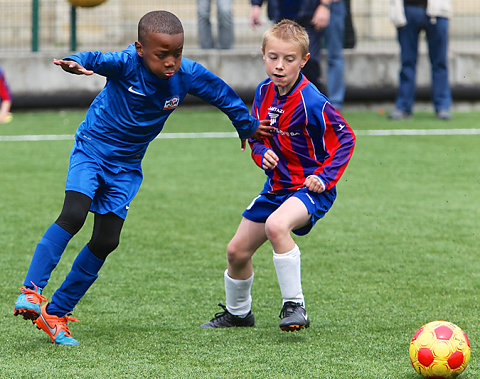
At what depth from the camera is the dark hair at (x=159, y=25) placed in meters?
4.15

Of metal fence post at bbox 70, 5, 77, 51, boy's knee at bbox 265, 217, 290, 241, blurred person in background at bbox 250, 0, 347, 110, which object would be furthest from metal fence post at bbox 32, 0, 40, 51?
boy's knee at bbox 265, 217, 290, 241

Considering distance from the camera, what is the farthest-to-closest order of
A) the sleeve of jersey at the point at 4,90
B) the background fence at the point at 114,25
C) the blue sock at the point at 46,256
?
the background fence at the point at 114,25 < the sleeve of jersey at the point at 4,90 < the blue sock at the point at 46,256

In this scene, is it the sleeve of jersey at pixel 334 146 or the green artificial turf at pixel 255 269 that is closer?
the green artificial turf at pixel 255 269

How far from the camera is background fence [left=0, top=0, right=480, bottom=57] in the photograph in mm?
13727

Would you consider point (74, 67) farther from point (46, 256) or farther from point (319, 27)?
point (319, 27)

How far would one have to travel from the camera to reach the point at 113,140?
4.38 m

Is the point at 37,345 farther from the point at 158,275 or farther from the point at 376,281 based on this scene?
the point at 376,281

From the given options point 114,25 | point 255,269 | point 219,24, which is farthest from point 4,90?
point 255,269

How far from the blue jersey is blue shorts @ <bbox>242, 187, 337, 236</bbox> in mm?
639

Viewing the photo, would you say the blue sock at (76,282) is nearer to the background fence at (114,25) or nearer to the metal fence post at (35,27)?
the background fence at (114,25)

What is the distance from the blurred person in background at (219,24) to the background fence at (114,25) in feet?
3.01

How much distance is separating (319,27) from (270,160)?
696cm

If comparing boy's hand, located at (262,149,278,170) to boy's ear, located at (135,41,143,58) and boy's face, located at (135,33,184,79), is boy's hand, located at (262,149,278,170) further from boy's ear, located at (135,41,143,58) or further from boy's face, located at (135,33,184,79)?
boy's ear, located at (135,41,143,58)

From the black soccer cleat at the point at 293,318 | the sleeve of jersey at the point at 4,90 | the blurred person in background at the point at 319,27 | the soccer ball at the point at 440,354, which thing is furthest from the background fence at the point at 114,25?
the soccer ball at the point at 440,354
